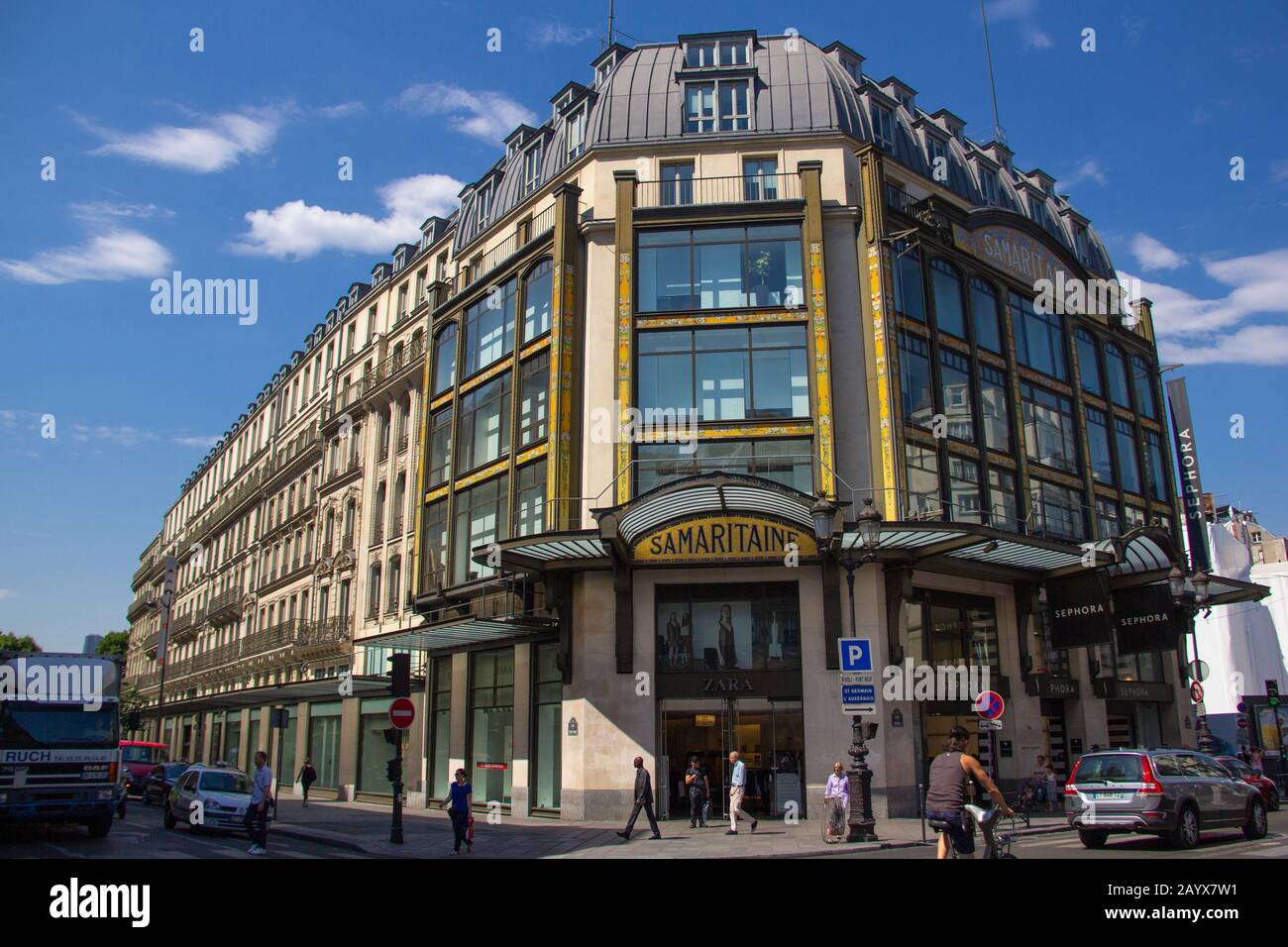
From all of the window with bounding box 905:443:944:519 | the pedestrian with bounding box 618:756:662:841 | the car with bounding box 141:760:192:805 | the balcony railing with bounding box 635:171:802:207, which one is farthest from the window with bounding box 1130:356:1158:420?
the car with bounding box 141:760:192:805

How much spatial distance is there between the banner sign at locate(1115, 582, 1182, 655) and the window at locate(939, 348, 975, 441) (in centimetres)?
807

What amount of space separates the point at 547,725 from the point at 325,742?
1909cm

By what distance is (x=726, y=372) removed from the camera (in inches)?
1076

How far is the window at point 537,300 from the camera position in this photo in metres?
29.8

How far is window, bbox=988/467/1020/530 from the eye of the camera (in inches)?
1182

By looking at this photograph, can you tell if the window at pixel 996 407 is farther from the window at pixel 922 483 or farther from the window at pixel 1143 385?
the window at pixel 1143 385

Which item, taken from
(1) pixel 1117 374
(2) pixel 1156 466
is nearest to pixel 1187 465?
(2) pixel 1156 466

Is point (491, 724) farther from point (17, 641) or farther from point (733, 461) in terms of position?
point (17, 641)

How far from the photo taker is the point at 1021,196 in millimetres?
39125

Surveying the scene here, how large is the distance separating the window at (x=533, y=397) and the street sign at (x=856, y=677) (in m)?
13.1

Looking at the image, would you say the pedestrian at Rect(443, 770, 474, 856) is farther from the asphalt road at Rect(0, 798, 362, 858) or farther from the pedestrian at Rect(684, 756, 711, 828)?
the pedestrian at Rect(684, 756, 711, 828)
